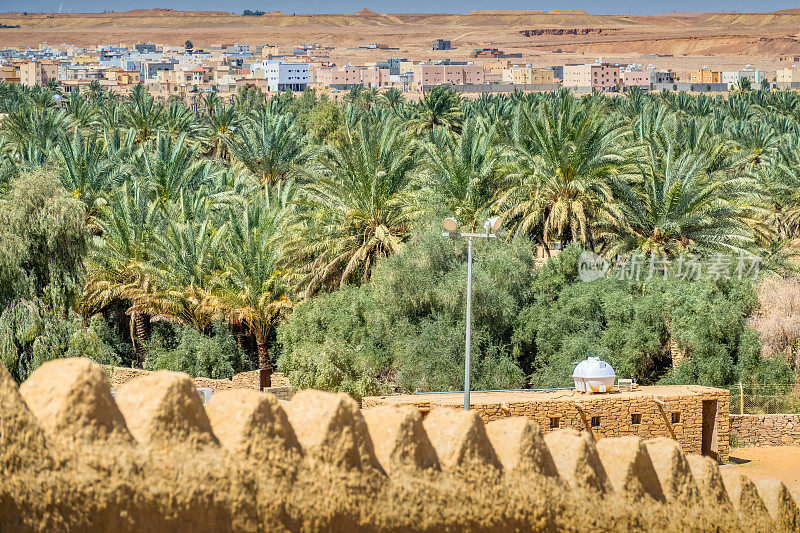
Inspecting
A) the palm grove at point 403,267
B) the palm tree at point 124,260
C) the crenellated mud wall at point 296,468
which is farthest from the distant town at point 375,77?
the crenellated mud wall at point 296,468

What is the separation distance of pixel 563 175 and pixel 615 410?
8.68m

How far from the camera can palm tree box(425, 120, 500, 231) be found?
2367 centimetres

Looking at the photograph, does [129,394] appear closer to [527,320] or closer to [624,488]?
[624,488]

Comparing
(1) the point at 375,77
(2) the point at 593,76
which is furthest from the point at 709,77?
(1) the point at 375,77

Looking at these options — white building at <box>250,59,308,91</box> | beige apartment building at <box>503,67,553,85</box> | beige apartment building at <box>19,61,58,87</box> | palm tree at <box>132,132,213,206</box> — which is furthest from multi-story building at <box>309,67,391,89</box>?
palm tree at <box>132,132,213,206</box>

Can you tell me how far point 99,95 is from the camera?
76250 millimetres

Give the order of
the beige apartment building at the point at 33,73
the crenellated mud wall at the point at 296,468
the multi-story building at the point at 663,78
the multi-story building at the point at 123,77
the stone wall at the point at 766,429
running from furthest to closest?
the beige apartment building at the point at 33,73, the multi-story building at the point at 123,77, the multi-story building at the point at 663,78, the stone wall at the point at 766,429, the crenellated mud wall at the point at 296,468

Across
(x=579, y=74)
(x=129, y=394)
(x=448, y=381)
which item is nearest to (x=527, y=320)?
(x=448, y=381)

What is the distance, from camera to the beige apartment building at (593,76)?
538ft

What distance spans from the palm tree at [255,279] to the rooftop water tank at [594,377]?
8.20 metres

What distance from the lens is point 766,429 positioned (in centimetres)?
1809

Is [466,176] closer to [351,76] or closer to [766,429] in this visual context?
[766,429]

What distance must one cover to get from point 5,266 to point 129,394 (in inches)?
566

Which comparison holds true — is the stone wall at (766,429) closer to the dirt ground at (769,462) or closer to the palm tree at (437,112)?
the dirt ground at (769,462)
